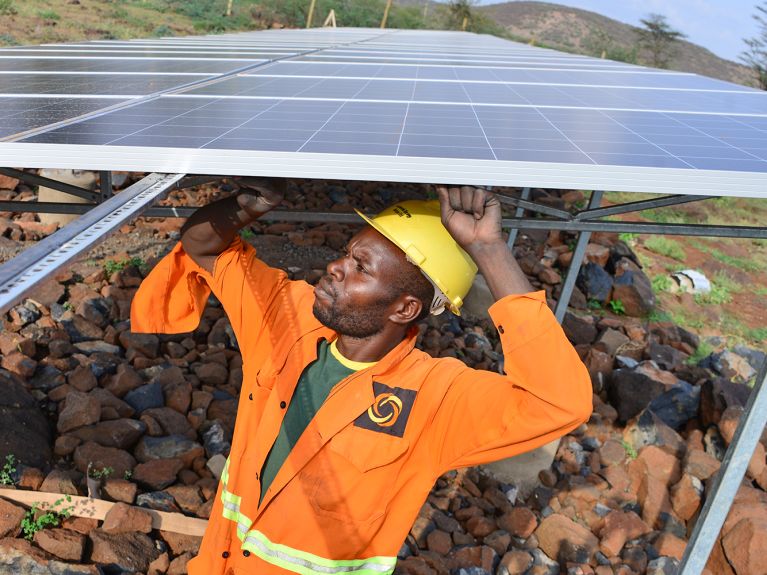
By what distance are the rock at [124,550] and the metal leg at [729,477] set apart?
10.2 ft

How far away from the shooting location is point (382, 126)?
2.74 meters

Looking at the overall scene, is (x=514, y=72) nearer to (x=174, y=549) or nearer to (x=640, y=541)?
(x=640, y=541)

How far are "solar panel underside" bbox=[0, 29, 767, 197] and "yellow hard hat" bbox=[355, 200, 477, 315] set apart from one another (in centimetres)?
23

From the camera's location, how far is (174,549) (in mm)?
4051

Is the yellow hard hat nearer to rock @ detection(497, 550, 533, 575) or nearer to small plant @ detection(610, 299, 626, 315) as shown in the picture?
rock @ detection(497, 550, 533, 575)

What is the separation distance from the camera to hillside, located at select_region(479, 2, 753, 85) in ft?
226

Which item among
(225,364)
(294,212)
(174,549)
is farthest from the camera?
(225,364)

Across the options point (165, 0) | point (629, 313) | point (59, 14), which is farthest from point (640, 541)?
point (165, 0)

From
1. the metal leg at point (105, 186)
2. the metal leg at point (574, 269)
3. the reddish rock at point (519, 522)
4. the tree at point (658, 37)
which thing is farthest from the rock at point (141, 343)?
the tree at point (658, 37)

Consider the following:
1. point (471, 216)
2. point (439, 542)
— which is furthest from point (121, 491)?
point (471, 216)

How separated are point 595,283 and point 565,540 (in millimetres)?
5788

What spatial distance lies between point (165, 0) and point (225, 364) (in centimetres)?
3267

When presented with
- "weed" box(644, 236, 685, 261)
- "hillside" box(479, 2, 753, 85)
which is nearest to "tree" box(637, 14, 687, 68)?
"hillside" box(479, 2, 753, 85)

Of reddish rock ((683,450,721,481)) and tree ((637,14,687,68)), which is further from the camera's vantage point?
tree ((637,14,687,68))
